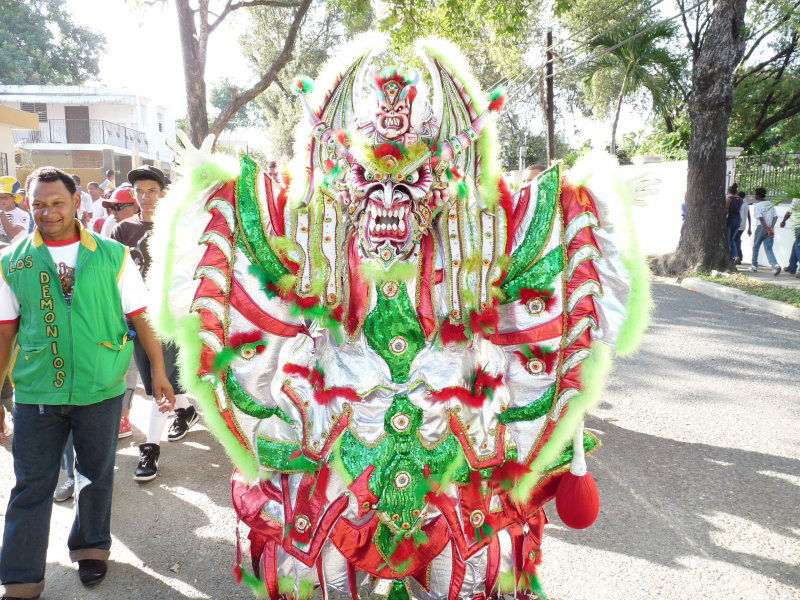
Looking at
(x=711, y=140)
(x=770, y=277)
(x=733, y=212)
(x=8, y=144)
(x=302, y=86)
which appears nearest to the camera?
(x=302, y=86)

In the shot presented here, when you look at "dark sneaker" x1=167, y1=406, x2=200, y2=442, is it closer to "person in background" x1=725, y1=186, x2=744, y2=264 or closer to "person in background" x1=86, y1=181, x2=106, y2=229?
"person in background" x1=86, y1=181, x2=106, y2=229

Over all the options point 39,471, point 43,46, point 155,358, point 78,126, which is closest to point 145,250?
point 155,358

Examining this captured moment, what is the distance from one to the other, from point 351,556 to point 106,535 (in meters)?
1.45

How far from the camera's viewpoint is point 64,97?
30.5 m

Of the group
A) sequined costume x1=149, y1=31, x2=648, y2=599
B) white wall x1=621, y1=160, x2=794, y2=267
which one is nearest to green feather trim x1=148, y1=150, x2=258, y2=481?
sequined costume x1=149, y1=31, x2=648, y2=599

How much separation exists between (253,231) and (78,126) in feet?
111

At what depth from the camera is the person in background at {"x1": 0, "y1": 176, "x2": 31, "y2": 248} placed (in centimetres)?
612

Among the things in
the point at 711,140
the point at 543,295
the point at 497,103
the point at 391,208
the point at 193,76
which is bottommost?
the point at 543,295

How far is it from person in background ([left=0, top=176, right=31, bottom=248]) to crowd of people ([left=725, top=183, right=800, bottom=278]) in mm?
10687

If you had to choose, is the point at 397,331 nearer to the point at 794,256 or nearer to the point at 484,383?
the point at 484,383

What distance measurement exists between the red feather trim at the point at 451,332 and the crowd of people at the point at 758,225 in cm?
997

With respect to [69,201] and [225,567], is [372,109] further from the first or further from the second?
[225,567]

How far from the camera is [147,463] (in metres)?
4.07

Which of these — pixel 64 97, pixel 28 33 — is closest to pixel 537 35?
pixel 64 97
